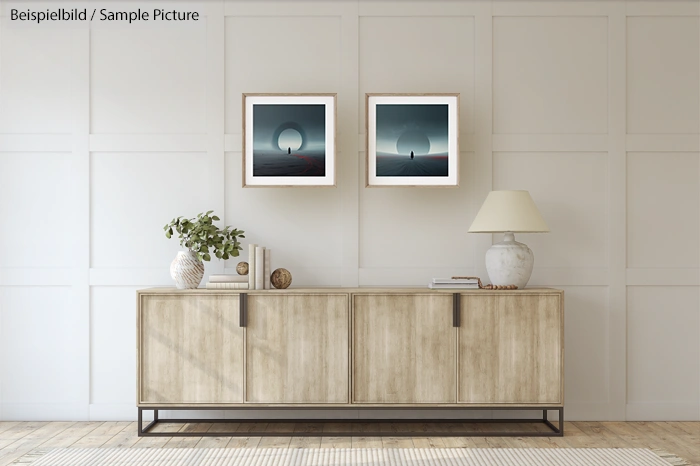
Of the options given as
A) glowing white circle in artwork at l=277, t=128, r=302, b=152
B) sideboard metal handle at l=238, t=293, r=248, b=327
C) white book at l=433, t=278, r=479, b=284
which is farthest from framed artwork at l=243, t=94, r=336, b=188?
white book at l=433, t=278, r=479, b=284

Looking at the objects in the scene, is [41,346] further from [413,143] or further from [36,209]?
[413,143]

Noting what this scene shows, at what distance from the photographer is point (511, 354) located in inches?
129

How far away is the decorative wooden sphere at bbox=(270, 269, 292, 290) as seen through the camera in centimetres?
338

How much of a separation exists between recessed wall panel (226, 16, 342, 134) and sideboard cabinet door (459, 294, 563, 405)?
1649 mm

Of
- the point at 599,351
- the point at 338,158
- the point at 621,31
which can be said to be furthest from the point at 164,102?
the point at 599,351

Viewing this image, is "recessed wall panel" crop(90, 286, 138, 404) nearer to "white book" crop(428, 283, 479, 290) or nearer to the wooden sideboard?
the wooden sideboard

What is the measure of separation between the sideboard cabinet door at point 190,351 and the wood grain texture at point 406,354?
657 mm

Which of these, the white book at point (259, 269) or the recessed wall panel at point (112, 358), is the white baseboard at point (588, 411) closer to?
the white book at point (259, 269)

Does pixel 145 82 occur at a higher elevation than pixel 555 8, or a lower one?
lower

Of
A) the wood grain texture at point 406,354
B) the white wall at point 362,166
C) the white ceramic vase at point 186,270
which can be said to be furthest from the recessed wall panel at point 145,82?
the wood grain texture at point 406,354

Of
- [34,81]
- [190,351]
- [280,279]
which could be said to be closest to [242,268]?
[280,279]

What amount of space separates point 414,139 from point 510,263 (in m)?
0.91

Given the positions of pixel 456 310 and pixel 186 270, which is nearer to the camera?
pixel 456 310

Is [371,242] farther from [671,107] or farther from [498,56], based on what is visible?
[671,107]
